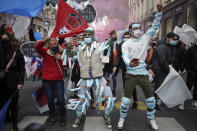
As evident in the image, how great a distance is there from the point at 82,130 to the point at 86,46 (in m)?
1.67

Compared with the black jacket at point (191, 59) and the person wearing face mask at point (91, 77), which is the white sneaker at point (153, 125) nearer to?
the person wearing face mask at point (91, 77)

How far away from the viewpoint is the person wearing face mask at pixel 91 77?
12.4 feet

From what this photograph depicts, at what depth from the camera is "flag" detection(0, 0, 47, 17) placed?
3.94m

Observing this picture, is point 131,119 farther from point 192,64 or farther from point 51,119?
point 192,64

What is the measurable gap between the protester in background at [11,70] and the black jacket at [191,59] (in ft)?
14.1

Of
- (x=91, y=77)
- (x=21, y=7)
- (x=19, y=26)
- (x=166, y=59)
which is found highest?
(x=21, y=7)

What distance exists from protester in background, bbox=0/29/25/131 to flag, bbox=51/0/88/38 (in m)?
0.80

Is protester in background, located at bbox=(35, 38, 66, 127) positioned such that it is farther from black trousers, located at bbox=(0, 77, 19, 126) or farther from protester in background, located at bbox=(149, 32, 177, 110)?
protester in background, located at bbox=(149, 32, 177, 110)

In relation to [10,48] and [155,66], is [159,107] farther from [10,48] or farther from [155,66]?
[10,48]

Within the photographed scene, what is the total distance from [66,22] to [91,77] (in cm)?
117

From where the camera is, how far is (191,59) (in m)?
5.17

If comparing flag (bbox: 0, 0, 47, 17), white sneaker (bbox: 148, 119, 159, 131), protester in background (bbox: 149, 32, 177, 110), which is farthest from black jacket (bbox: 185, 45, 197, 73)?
flag (bbox: 0, 0, 47, 17)

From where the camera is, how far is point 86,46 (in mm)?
3893

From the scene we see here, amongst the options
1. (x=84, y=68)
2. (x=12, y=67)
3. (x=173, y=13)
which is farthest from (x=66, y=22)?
(x=173, y=13)
